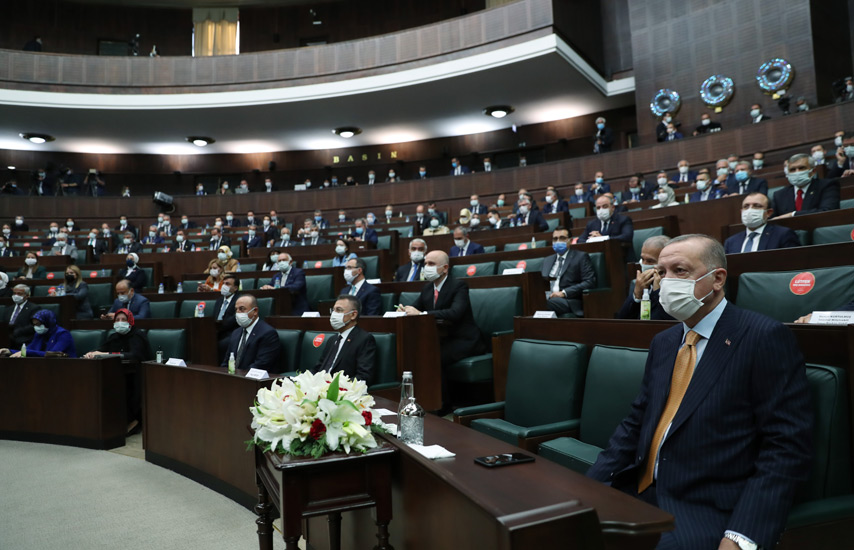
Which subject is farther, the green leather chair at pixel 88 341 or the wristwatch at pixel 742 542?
the green leather chair at pixel 88 341

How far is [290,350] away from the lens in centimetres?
369

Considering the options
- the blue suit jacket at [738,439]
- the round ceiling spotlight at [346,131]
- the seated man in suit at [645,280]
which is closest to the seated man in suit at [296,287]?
the seated man in suit at [645,280]

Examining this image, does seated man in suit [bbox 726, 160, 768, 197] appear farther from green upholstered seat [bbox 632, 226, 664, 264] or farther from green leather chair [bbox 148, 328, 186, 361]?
green leather chair [bbox 148, 328, 186, 361]

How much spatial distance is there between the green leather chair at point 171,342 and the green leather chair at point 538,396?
9.08ft

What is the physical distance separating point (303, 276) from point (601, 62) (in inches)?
321

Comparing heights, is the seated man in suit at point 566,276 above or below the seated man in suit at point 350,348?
above

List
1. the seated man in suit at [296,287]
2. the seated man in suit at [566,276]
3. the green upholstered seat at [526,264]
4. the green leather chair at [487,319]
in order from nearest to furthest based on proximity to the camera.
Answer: the green leather chair at [487,319]
the seated man in suit at [566,276]
the green upholstered seat at [526,264]
the seated man in suit at [296,287]

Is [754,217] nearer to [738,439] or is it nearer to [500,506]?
[738,439]

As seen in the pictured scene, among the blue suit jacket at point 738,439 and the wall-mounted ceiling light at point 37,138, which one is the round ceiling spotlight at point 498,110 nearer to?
the wall-mounted ceiling light at point 37,138

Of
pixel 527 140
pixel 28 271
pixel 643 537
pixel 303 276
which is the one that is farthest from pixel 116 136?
pixel 643 537

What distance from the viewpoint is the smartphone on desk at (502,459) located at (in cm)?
125

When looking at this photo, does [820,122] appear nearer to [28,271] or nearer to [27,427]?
[27,427]

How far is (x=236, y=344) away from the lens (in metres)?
3.83

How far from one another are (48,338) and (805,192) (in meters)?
5.59
